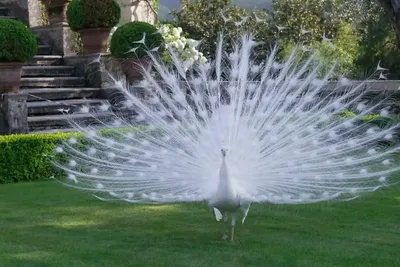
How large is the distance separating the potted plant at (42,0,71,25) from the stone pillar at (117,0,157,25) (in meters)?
3.45

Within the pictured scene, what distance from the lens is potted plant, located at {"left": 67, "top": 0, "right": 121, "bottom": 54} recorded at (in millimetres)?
12648

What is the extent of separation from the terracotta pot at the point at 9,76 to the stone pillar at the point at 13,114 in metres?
0.33

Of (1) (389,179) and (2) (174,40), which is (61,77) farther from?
(1) (389,179)

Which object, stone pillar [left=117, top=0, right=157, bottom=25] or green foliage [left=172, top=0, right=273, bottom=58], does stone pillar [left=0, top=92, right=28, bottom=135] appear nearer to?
stone pillar [left=117, top=0, right=157, bottom=25]

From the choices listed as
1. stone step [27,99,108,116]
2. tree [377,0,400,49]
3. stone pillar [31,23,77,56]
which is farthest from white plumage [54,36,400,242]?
stone pillar [31,23,77,56]

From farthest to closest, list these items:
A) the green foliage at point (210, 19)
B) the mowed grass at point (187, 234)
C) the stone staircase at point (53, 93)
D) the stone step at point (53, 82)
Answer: the green foliage at point (210, 19), the stone step at point (53, 82), the stone staircase at point (53, 93), the mowed grass at point (187, 234)

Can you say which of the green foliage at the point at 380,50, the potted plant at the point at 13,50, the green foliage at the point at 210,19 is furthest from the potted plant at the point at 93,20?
the green foliage at the point at 380,50

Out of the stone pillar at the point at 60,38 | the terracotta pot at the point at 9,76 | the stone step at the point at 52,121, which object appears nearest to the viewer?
the terracotta pot at the point at 9,76

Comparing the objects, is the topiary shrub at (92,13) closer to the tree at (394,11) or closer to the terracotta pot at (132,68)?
the terracotta pot at (132,68)

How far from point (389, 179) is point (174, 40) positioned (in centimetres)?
595

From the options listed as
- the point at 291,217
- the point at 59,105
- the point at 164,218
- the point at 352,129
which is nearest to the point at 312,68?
the point at 352,129

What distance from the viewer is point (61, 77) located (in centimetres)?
1281

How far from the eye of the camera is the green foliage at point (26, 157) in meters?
9.03

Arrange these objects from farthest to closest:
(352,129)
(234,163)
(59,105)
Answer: (59,105), (352,129), (234,163)
